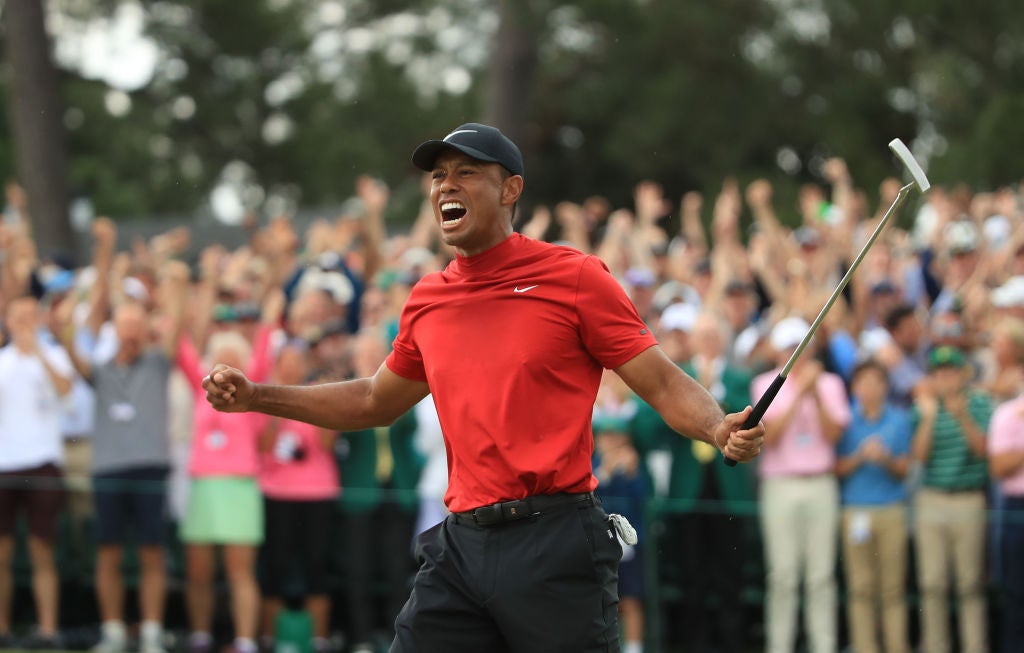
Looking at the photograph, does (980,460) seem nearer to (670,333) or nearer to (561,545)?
(670,333)

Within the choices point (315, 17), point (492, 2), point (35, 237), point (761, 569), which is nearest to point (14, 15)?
point (35, 237)

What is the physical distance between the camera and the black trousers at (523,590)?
5246 millimetres

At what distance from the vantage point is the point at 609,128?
106 feet

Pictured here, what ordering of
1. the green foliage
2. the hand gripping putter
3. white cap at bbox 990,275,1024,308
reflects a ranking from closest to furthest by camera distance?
the hand gripping putter < white cap at bbox 990,275,1024,308 < the green foliage

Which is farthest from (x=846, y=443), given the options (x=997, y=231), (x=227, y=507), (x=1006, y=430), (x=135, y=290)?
(x=135, y=290)

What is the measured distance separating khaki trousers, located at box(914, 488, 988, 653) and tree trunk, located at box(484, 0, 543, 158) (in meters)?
10.6

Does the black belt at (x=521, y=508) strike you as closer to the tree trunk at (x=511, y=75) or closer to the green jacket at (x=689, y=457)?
the green jacket at (x=689, y=457)

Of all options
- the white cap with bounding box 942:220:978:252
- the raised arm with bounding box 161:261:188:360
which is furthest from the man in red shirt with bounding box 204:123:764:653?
the white cap with bounding box 942:220:978:252

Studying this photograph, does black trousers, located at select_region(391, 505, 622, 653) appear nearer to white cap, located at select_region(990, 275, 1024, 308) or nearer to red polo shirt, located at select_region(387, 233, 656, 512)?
red polo shirt, located at select_region(387, 233, 656, 512)

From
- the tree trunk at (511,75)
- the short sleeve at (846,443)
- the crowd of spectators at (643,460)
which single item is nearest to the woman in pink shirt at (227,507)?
the crowd of spectators at (643,460)

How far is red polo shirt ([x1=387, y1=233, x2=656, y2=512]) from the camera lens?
5.34 metres

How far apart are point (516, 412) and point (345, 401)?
2.96ft

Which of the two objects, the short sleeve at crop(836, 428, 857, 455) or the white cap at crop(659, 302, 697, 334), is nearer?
the short sleeve at crop(836, 428, 857, 455)

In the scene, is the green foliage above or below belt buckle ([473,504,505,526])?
above
